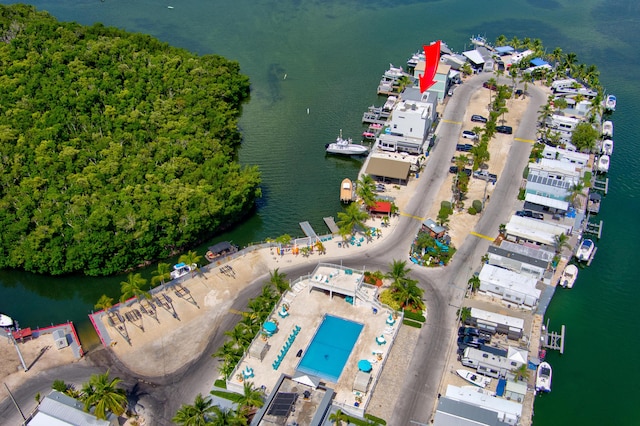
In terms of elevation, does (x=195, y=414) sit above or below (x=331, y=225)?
below

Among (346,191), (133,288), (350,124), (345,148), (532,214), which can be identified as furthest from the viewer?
(350,124)

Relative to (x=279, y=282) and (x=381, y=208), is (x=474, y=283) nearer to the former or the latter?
(x=381, y=208)

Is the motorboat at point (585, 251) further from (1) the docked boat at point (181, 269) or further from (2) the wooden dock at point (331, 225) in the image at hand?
(1) the docked boat at point (181, 269)

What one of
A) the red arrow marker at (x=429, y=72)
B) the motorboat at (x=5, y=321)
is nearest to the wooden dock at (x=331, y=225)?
the red arrow marker at (x=429, y=72)

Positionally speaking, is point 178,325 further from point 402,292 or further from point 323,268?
point 402,292

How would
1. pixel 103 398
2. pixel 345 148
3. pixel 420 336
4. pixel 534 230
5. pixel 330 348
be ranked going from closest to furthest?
pixel 103 398 < pixel 330 348 < pixel 420 336 < pixel 534 230 < pixel 345 148

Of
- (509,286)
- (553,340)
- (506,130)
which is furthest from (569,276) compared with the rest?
(506,130)

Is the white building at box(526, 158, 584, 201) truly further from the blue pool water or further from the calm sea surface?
the blue pool water

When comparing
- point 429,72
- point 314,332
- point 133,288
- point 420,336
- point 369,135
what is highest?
point 429,72
